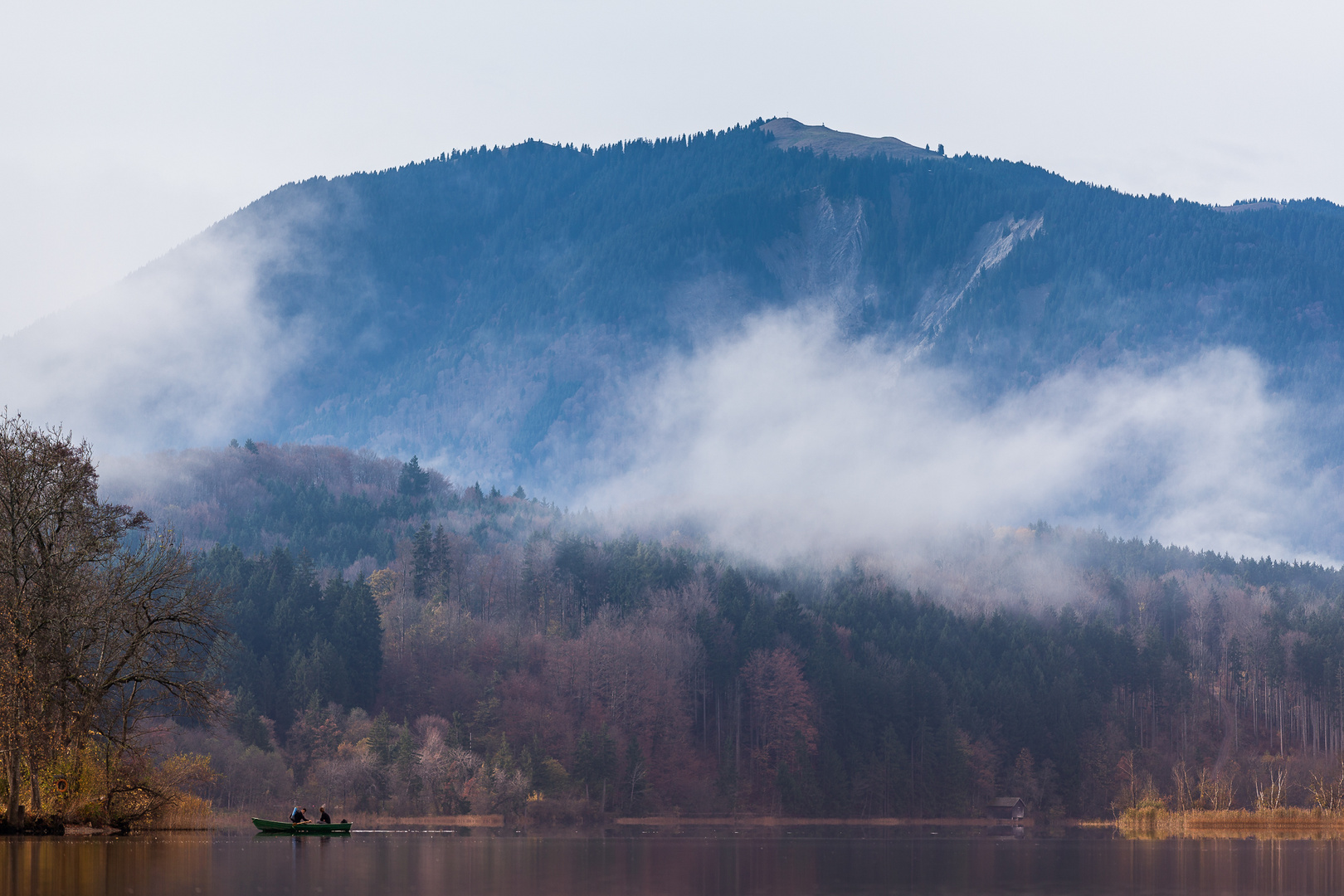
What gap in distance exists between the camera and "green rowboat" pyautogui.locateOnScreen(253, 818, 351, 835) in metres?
70.9

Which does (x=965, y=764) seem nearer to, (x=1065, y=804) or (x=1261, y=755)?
(x=1065, y=804)

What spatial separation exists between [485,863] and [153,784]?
1602cm

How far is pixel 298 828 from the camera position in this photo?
71875 mm

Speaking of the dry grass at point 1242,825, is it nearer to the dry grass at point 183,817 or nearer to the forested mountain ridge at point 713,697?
the forested mountain ridge at point 713,697

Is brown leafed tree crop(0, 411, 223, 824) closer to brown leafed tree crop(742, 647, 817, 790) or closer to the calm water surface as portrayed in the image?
the calm water surface

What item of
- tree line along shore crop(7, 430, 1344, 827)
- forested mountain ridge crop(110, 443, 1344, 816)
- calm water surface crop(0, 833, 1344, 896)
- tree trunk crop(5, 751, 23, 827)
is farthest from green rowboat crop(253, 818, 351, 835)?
forested mountain ridge crop(110, 443, 1344, 816)

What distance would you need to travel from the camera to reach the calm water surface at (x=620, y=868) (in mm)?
40375

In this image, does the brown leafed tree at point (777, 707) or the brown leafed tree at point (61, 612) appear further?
the brown leafed tree at point (777, 707)

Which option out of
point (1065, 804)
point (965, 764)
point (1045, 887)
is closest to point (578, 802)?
point (965, 764)

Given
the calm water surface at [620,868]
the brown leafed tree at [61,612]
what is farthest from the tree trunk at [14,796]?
the calm water surface at [620,868]

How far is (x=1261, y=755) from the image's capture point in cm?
17662

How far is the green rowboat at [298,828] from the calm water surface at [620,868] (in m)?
0.87

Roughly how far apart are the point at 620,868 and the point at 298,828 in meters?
24.3

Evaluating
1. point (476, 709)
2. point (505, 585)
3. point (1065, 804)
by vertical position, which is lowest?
point (1065, 804)
